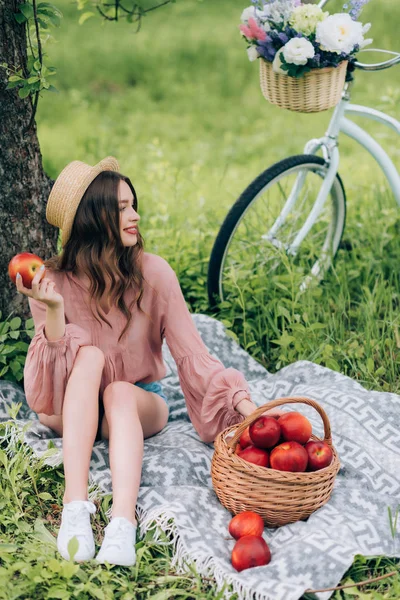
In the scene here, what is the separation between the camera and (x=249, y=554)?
235 cm

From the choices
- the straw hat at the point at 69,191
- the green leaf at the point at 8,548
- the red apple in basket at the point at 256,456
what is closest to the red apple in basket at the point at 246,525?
the red apple in basket at the point at 256,456

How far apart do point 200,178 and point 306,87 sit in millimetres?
3117

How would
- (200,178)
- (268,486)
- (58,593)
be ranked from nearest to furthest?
(58,593)
(268,486)
(200,178)

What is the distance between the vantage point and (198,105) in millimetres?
8625

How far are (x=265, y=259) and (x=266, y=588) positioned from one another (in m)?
1.98

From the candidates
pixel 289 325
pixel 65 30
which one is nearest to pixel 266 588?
pixel 289 325

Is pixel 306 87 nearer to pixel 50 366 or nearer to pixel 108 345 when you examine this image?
pixel 108 345

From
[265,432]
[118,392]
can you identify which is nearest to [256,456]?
[265,432]

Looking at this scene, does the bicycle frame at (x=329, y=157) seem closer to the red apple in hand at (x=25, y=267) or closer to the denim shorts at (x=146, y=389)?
the denim shorts at (x=146, y=389)

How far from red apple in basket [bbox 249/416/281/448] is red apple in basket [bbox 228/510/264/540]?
0.22 m

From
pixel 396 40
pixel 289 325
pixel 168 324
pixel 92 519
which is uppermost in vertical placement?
pixel 396 40

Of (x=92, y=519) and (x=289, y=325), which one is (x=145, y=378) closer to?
(x=92, y=519)

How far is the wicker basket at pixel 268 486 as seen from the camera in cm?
245

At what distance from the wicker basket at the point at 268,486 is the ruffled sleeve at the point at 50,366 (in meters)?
0.59
